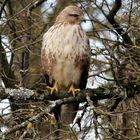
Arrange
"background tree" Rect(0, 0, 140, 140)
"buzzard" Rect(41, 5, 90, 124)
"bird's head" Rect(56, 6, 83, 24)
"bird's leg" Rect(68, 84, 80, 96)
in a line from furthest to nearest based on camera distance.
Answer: "bird's head" Rect(56, 6, 83, 24)
"buzzard" Rect(41, 5, 90, 124)
"bird's leg" Rect(68, 84, 80, 96)
"background tree" Rect(0, 0, 140, 140)

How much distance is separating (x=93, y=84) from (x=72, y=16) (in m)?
0.92

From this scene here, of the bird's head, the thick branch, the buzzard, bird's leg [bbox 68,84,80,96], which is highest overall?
the bird's head

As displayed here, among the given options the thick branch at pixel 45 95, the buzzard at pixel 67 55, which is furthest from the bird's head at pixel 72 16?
the thick branch at pixel 45 95

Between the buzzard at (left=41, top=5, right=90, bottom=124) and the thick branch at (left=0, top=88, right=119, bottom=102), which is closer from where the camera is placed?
the thick branch at (left=0, top=88, right=119, bottom=102)

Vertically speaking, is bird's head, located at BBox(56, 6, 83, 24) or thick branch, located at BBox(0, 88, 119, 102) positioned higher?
bird's head, located at BBox(56, 6, 83, 24)

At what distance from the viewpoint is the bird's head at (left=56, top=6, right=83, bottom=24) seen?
7184mm

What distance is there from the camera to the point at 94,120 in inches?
210

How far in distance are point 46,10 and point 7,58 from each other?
3.07 feet

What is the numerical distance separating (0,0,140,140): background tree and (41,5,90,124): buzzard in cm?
16

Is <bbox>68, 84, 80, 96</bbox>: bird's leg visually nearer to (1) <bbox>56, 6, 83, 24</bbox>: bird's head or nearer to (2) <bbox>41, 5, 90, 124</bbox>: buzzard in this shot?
(2) <bbox>41, 5, 90, 124</bbox>: buzzard

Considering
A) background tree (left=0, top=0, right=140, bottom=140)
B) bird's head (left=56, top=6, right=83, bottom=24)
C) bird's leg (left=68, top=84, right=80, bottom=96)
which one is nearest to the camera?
background tree (left=0, top=0, right=140, bottom=140)

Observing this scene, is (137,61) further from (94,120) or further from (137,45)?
(94,120)

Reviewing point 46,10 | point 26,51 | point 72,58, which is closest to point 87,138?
point 72,58

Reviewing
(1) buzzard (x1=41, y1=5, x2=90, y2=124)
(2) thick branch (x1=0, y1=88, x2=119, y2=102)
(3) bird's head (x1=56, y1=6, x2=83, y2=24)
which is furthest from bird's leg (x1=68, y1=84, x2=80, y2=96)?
(3) bird's head (x1=56, y1=6, x2=83, y2=24)
